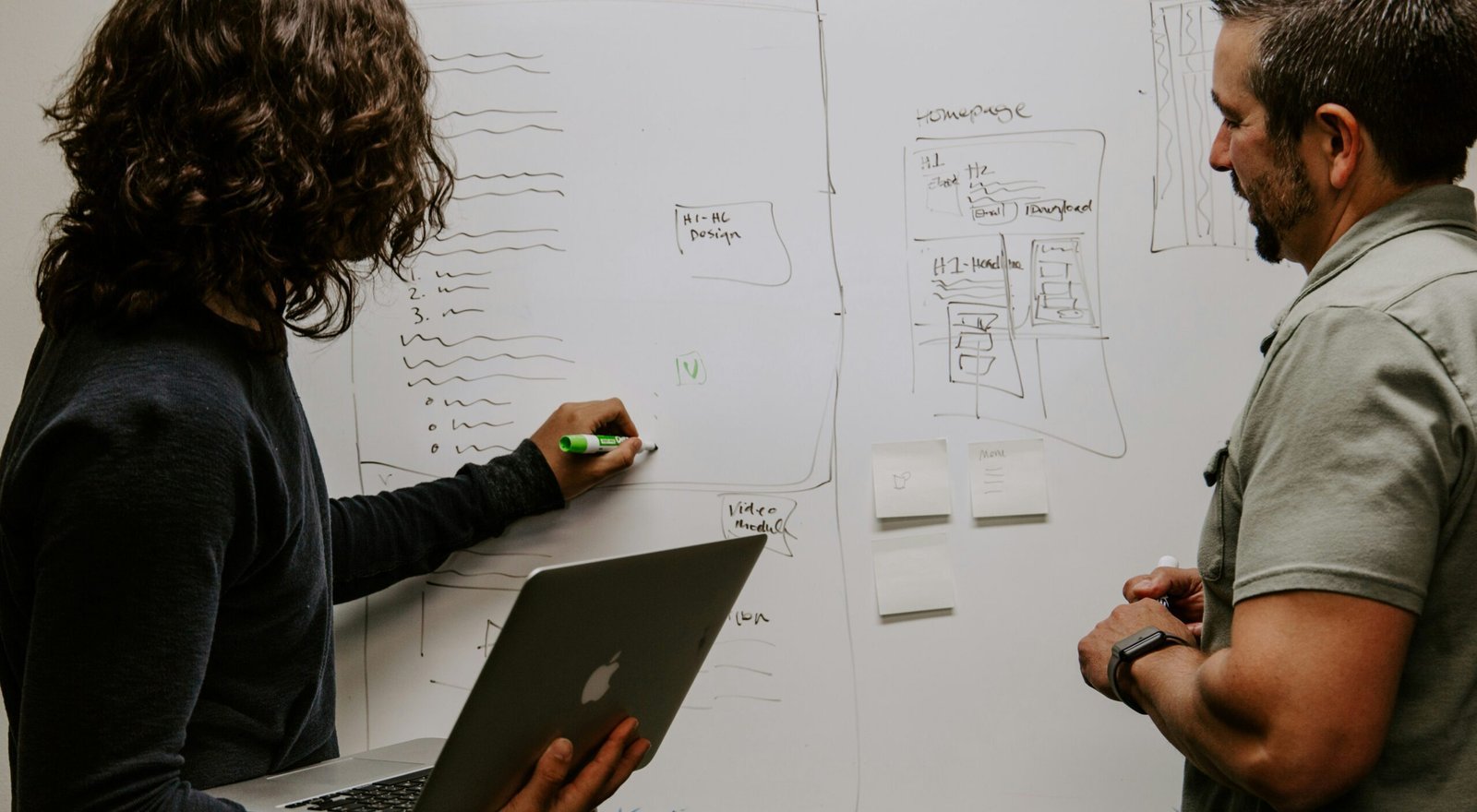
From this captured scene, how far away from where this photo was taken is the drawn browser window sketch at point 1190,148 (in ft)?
4.41

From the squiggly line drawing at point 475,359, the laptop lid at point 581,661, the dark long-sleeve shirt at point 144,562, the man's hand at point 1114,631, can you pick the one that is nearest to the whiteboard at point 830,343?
the squiggly line drawing at point 475,359

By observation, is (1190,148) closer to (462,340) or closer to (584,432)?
(584,432)

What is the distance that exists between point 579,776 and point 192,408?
1.36ft

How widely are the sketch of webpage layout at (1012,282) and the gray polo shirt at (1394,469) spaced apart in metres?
0.49

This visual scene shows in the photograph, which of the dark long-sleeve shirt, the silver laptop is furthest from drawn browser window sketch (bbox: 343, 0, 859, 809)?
the dark long-sleeve shirt

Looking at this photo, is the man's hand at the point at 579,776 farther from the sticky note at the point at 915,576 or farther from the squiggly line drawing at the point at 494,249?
the squiggly line drawing at the point at 494,249

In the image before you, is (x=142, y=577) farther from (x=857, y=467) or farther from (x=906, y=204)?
(x=906, y=204)

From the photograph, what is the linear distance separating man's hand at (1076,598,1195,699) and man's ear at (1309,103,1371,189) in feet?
1.36

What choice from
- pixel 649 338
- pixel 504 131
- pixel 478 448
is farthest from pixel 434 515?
pixel 504 131

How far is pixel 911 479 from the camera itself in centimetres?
135

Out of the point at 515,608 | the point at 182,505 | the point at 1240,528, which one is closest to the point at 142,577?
the point at 182,505

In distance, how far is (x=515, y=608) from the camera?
2.31 ft

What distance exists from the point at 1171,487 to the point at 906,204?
0.49 metres

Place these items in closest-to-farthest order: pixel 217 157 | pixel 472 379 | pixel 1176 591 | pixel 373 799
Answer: pixel 217 157, pixel 373 799, pixel 1176 591, pixel 472 379
